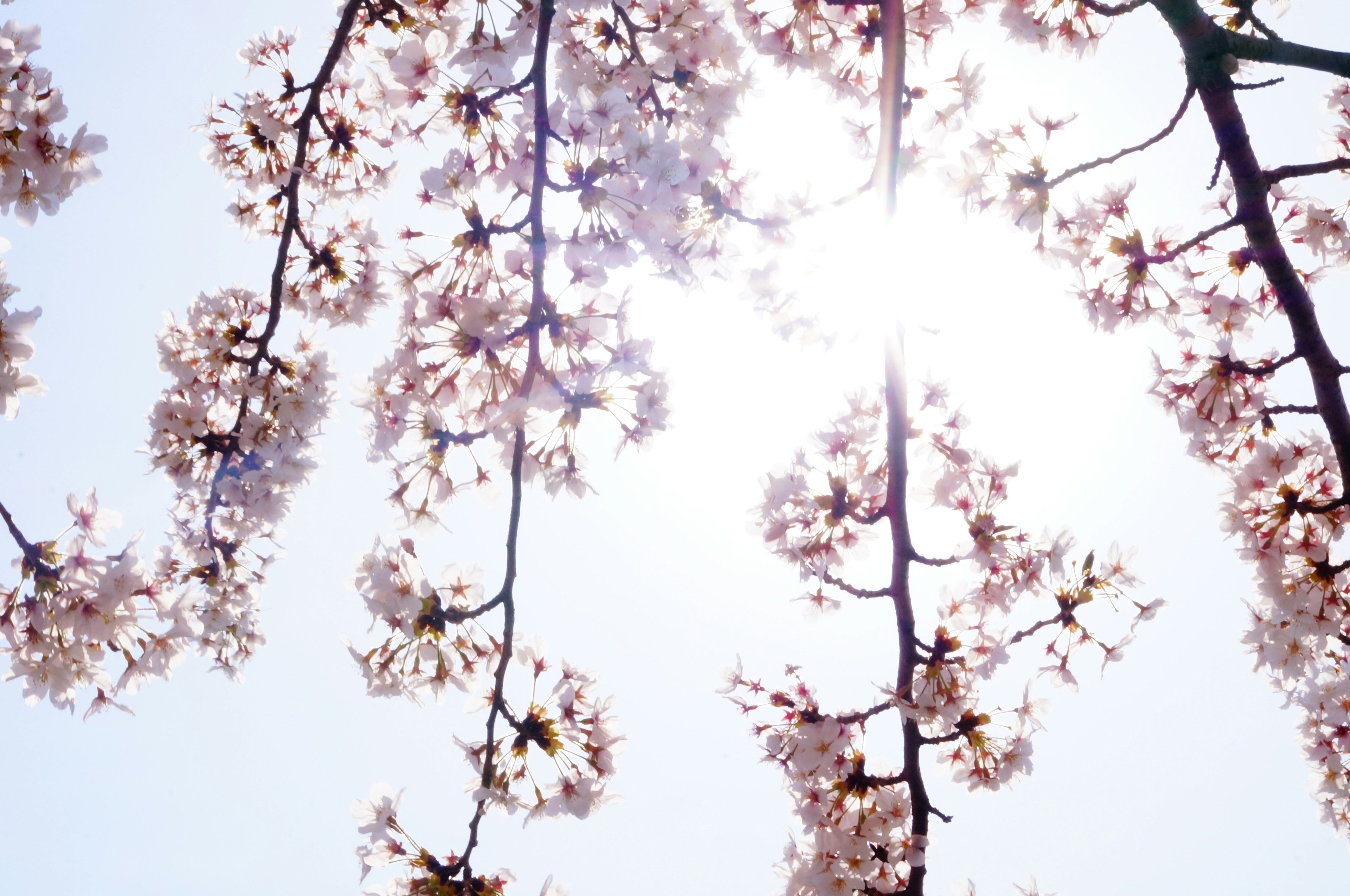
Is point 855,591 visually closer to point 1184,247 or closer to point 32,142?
point 1184,247

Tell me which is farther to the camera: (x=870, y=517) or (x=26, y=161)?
(x=870, y=517)

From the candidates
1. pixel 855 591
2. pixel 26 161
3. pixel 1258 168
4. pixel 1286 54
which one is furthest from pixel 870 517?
pixel 26 161

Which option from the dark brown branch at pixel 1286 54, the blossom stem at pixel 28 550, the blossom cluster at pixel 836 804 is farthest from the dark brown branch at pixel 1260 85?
the blossom stem at pixel 28 550

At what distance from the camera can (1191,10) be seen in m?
3.40

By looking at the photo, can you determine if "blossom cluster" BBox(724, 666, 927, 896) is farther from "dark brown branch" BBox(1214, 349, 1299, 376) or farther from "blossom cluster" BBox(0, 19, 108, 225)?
"blossom cluster" BBox(0, 19, 108, 225)

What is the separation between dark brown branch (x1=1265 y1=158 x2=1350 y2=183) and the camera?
3350mm

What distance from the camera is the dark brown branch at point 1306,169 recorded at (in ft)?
11.0

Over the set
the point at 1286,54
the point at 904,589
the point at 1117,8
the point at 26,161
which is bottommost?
the point at 904,589

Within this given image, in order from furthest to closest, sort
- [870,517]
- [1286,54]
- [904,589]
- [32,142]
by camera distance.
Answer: [870,517], [904,589], [32,142], [1286,54]

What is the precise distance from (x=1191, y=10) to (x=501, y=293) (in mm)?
3247

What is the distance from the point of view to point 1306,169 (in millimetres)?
3465

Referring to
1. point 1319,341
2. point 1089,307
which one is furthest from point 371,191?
point 1319,341

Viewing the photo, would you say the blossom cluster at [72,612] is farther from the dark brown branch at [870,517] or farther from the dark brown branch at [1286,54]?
the dark brown branch at [1286,54]

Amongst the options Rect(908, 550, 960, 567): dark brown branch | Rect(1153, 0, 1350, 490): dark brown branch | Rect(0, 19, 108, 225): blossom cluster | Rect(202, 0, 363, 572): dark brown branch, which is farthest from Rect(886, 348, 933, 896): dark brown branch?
Rect(0, 19, 108, 225): blossom cluster
